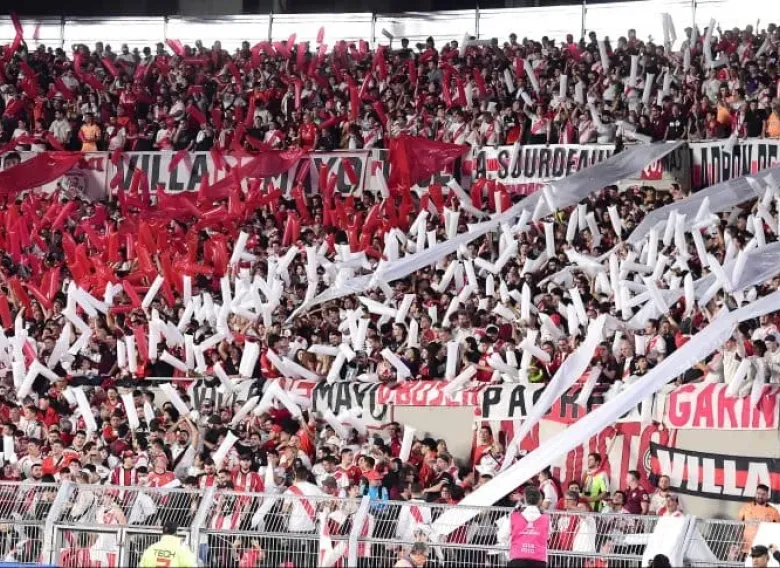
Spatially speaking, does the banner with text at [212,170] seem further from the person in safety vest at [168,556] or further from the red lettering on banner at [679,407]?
the person in safety vest at [168,556]

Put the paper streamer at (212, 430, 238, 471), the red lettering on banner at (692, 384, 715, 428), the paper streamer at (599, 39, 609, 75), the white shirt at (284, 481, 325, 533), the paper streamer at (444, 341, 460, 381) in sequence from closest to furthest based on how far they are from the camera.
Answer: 1. the white shirt at (284, 481, 325, 533)
2. the red lettering on banner at (692, 384, 715, 428)
3. the paper streamer at (212, 430, 238, 471)
4. the paper streamer at (444, 341, 460, 381)
5. the paper streamer at (599, 39, 609, 75)

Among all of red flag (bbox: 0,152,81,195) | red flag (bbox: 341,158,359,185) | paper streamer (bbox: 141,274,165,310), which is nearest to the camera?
paper streamer (bbox: 141,274,165,310)

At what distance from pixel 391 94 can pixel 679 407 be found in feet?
43.0

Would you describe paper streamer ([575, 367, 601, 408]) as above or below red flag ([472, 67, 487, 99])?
below

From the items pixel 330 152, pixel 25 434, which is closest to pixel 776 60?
pixel 330 152

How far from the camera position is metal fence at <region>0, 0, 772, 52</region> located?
33.5 metres

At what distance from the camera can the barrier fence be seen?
1509 cm

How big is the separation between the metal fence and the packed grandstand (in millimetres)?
1744

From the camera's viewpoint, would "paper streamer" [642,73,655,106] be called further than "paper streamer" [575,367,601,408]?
Yes

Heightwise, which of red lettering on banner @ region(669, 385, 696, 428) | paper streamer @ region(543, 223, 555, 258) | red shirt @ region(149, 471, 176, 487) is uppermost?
paper streamer @ region(543, 223, 555, 258)

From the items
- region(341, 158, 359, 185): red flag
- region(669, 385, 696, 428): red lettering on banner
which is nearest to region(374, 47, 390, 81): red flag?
region(341, 158, 359, 185): red flag

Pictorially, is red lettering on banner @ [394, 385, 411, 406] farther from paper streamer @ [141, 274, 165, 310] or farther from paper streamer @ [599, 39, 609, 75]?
paper streamer @ [599, 39, 609, 75]

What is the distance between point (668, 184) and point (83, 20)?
17306 millimetres

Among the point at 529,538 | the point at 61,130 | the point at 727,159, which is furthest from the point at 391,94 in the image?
the point at 529,538
